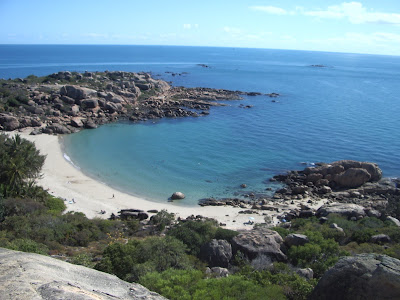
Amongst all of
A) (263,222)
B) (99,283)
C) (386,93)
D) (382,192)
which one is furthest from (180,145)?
(386,93)

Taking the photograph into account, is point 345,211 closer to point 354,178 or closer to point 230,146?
point 354,178

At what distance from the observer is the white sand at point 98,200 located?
107 feet

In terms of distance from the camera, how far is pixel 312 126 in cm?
6788

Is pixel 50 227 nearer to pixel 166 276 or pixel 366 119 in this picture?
pixel 166 276

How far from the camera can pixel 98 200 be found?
3544 centimetres

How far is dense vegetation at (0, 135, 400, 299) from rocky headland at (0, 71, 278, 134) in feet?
90.2

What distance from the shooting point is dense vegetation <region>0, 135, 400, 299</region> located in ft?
46.8

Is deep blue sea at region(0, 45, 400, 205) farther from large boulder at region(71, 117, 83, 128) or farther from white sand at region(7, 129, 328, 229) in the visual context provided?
large boulder at region(71, 117, 83, 128)

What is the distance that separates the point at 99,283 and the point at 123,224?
19439mm

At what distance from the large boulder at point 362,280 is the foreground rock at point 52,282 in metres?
7.04

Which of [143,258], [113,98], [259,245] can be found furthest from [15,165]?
[113,98]

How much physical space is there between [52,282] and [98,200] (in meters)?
27.8

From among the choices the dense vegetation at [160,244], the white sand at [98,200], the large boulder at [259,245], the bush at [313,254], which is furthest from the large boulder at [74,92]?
the bush at [313,254]

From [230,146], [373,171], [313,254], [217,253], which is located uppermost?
[313,254]
